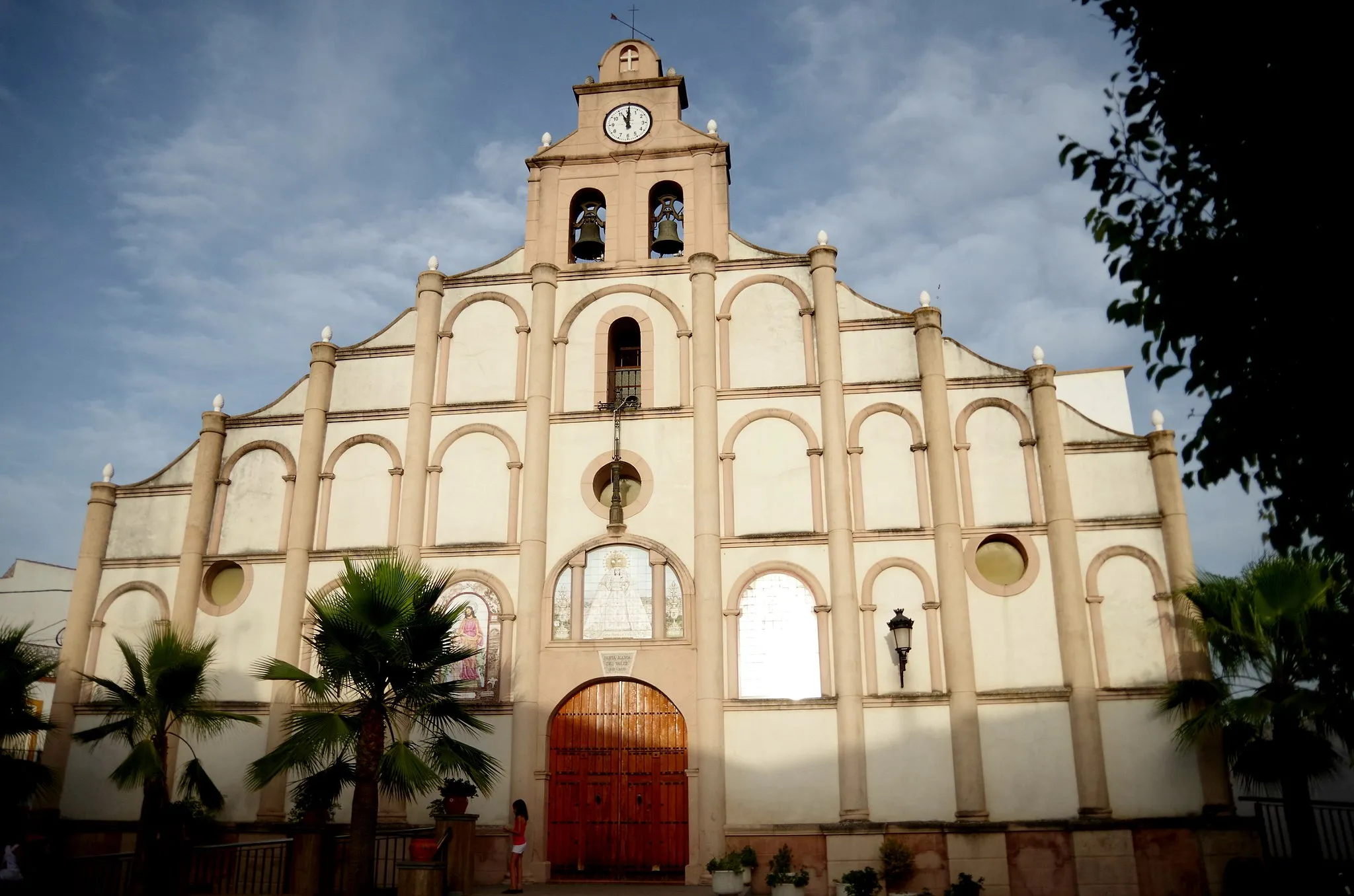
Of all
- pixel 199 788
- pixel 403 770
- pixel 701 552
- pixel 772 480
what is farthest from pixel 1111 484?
pixel 199 788

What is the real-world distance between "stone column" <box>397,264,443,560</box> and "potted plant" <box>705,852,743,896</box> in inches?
346

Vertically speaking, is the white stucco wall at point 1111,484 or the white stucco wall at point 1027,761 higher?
the white stucco wall at point 1111,484

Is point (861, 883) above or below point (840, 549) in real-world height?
below

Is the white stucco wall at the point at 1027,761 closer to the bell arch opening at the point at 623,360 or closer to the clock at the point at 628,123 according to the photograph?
the bell arch opening at the point at 623,360

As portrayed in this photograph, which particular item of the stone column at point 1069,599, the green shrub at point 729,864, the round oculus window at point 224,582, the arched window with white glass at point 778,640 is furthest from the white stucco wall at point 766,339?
the round oculus window at point 224,582

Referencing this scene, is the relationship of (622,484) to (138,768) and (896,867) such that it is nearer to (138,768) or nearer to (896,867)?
(896,867)

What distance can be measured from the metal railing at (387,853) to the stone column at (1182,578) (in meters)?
13.6

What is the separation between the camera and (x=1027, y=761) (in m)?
20.0

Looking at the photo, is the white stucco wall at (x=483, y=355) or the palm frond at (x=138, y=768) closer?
the palm frond at (x=138, y=768)

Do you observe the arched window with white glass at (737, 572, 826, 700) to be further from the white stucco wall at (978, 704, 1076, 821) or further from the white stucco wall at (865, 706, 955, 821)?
the white stucco wall at (978, 704, 1076, 821)

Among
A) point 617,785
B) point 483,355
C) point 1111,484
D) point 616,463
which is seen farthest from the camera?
point 483,355

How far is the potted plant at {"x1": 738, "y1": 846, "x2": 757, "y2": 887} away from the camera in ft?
60.3

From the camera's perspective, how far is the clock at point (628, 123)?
2584 centimetres

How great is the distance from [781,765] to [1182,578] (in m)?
8.29
